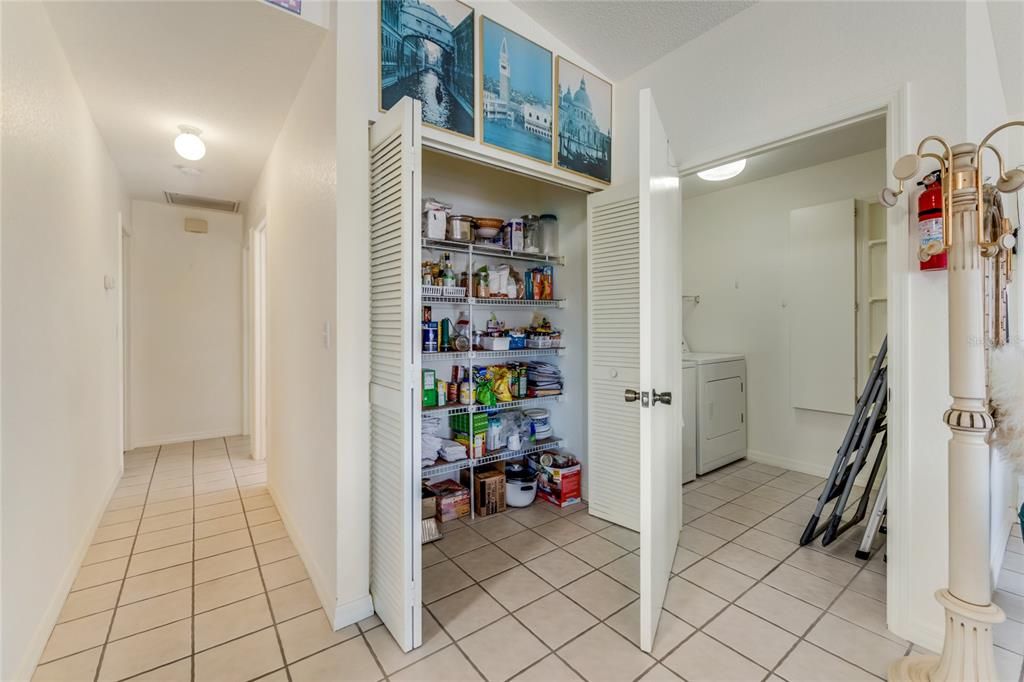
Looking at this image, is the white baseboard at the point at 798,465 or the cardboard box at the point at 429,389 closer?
the cardboard box at the point at 429,389

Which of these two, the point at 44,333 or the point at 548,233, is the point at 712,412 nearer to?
the point at 548,233

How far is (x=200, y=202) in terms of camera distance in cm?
435

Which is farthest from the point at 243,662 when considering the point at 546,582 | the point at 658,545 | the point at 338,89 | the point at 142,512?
the point at 338,89

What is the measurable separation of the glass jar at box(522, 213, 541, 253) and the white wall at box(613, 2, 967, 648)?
1.30 meters

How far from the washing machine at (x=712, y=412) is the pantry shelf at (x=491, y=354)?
1.06m

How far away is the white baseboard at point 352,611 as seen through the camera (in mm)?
1747

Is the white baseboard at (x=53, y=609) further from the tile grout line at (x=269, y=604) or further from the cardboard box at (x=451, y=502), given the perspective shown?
the cardboard box at (x=451, y=502)

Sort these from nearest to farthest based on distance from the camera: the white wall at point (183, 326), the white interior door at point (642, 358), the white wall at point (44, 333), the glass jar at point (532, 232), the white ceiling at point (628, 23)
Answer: the white wall at point (44, 333), the white interior door at point (642, 358), the white ceiling at point (628, 23), the glass jar at point (532, 232), the white wall at point (183, 326)

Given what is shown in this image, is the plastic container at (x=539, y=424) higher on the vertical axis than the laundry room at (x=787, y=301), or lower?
lower

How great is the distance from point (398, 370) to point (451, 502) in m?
1.43

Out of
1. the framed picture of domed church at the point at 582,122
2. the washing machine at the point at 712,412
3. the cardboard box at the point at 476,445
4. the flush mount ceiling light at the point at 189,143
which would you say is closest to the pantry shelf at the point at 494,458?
the cardboard box at the point at 476,445

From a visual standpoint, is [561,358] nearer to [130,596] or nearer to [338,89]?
[338,89]

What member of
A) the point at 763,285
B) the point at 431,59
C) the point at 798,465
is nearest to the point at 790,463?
the point at 798,465

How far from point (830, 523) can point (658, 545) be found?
131 centimetres
